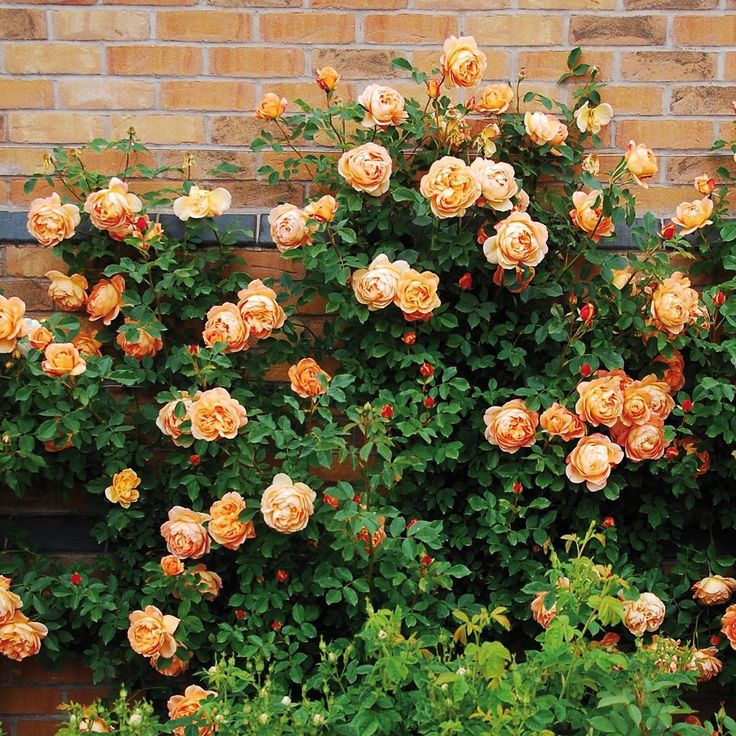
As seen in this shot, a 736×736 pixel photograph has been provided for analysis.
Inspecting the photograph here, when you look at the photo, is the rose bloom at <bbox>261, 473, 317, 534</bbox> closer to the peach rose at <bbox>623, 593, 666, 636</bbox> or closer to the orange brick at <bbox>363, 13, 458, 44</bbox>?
the peach rose at <bbox>623, 593, 666, 636</bbox>

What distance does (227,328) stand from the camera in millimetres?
2258

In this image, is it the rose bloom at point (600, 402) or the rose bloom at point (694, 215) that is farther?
the rose bloom at point (694, 215)

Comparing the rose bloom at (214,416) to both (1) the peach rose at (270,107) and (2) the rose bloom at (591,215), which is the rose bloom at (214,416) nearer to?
(1) the peach rose at (270,107)

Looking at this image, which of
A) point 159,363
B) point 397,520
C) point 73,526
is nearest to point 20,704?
point 73,526

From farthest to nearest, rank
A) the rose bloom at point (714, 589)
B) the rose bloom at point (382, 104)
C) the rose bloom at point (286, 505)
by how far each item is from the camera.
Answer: the rose bloom at point (714, 589) → the rose bloom at point (382, 104) → the rose bloom at point (286, 505)

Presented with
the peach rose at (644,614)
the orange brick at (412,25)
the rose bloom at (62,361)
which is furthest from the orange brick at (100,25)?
the peach rose at (644,614)

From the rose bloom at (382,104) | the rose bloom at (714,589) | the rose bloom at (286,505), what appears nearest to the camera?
the rose bloom at (286,505)

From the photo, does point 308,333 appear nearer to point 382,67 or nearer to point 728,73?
point 382,67

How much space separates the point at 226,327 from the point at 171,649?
A: 0.84 metres

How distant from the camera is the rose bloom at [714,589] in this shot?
237cm

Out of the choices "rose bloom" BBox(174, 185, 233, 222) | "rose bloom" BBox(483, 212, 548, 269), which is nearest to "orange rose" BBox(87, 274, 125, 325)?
"rose bloom" BBox(174, 185, 233, 222)

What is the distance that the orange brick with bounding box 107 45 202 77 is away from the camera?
241 cm

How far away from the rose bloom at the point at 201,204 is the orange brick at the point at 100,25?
0.48 meters

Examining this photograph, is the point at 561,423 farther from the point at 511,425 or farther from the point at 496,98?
the point at 496,98
